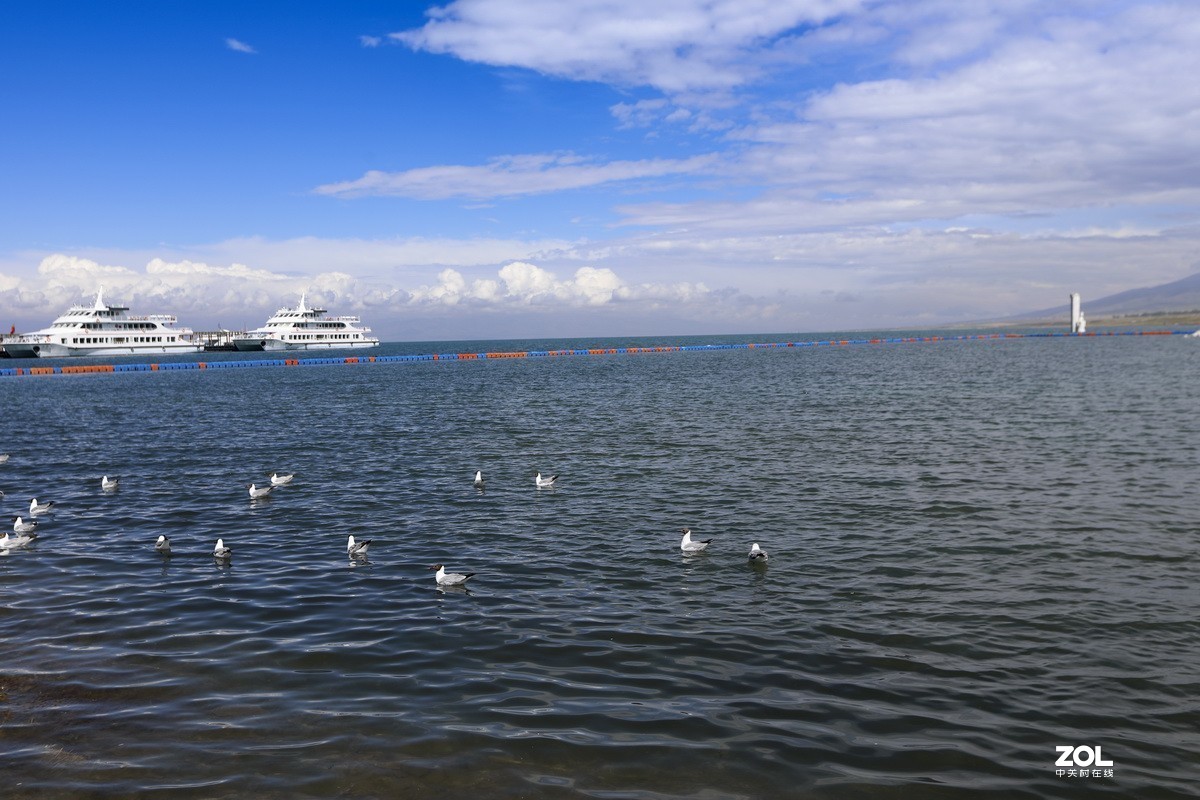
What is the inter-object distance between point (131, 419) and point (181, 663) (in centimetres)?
4544

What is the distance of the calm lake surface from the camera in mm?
9625

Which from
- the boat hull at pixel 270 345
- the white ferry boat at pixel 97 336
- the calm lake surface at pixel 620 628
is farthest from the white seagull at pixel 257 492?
the boat hull at pixel 270 345

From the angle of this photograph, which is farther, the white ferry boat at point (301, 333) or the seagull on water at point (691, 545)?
the white ferry boat at point (301, 333)

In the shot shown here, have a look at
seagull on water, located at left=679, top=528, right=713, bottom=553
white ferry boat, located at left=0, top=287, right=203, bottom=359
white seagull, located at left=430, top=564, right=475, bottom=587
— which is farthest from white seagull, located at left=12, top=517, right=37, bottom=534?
white ferry boat, located at left=0, top=287, right=203, bottom=359

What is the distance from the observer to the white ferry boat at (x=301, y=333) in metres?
180

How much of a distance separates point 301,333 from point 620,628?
18569 cm

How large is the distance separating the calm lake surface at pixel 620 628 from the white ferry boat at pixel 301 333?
515ft

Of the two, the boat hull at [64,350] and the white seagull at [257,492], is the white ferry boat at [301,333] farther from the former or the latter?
the white seagull at [257,492]

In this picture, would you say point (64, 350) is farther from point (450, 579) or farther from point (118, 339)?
point (450, 579)

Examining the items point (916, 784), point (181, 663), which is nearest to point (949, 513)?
point (916, 784)

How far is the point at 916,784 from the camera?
9.16 m

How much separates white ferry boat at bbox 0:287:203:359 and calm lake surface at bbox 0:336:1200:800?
137 metres

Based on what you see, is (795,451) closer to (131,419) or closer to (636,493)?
(636,493)

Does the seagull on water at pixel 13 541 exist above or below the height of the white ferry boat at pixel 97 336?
A: below
